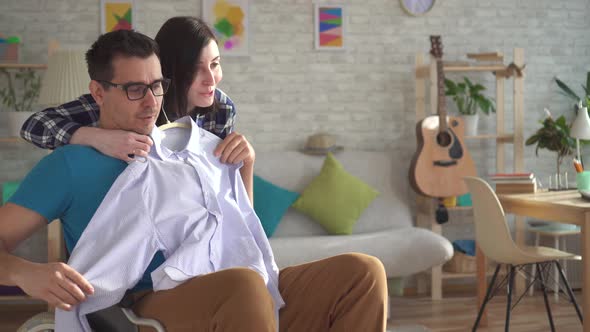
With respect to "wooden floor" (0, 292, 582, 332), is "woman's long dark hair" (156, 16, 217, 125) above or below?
→ above

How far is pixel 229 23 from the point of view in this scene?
485 cm

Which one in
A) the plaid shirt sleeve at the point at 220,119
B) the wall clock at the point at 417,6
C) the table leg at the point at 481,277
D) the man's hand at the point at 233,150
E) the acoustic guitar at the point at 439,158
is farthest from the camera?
the wall clock at the point at 417,6

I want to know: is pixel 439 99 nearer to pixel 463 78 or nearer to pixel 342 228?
pixel 463 78

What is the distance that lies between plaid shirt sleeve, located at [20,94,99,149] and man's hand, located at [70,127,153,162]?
19cm

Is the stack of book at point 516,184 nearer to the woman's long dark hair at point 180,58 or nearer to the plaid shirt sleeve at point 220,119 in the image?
the plaid shirt sleeve at point 220,119

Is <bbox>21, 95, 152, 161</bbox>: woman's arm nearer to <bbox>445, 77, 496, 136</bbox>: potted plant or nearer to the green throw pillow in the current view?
the green throw pillow

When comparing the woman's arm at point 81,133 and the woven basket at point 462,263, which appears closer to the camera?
the woman's arm at point 81,133

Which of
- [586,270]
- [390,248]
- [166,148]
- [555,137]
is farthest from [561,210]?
[166,148]

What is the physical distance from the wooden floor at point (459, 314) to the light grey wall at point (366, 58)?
1058 millimetres

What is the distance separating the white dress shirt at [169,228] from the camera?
1.52 m

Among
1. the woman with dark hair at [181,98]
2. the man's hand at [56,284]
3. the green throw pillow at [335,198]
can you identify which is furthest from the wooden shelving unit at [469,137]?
the man's hand at [56,284]

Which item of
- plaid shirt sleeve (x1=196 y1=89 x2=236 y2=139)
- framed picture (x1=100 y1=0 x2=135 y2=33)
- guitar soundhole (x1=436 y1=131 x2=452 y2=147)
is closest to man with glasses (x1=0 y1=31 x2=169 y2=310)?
plaid shirt sleeve (x1=196 y1=89 x2=236 y2=139)

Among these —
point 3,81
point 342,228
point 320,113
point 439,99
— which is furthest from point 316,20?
point 3,81

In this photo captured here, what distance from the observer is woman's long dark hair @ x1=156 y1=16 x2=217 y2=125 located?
2076 mm
